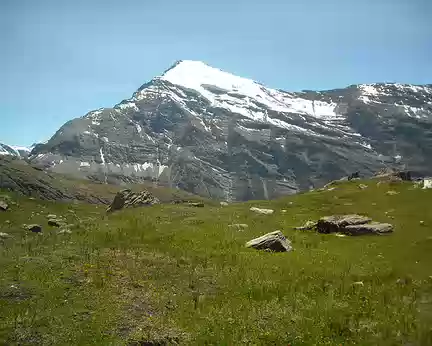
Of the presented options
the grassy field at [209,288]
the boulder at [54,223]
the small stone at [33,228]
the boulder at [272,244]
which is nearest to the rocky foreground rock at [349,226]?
the grassy field at [209,288]

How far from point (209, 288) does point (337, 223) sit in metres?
23.9

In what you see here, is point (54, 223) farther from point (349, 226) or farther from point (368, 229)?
point (368, 229)

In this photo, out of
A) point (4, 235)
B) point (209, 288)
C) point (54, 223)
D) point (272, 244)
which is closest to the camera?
point (209, 288)

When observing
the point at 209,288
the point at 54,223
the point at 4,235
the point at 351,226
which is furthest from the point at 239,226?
the point at 4,235

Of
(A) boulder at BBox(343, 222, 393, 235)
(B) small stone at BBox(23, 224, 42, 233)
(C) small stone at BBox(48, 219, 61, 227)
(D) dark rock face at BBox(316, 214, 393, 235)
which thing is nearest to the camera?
(B) small stone at BBox(23, 224, 42, 233)

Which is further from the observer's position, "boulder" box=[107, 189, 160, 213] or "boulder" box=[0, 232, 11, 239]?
"boulder" box=[107, 189, 160, 213]

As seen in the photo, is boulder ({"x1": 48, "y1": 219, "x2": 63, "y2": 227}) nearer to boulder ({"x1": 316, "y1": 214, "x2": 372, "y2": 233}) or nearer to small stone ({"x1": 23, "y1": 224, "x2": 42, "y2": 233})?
small stone ({"x1": 23, "y1": 224, "x2": 42, "y2": 233})

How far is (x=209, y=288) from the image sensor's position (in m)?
26.8

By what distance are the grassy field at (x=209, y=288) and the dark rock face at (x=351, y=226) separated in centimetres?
165

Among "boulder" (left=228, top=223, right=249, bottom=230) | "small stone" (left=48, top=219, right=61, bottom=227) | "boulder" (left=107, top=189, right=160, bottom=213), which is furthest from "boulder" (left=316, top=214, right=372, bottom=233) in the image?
"boulder" (left=107, top=189, right=160, bottom=213)

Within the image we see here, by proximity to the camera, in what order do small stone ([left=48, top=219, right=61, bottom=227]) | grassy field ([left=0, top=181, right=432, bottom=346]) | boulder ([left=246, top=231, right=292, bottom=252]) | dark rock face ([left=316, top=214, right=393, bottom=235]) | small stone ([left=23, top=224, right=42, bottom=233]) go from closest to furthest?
grassy field ([left=0, top=181, right=432, bottom=346]) → boulder ([left=246, top=231, right=292, bottom=252]) → small stone ([left=23, top=224, right=42, bottom=233]) → dark rock face ([left=316, top=214, right=393, bottom=235]) → small stone ([left=48, top=219, right=61, bottom=227])

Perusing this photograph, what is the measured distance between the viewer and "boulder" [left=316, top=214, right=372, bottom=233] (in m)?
46.1

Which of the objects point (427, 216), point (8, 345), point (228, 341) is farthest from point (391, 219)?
point (8, 345)

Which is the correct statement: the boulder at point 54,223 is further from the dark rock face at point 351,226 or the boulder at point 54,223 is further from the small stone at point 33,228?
the dark rock face at point 351,226
